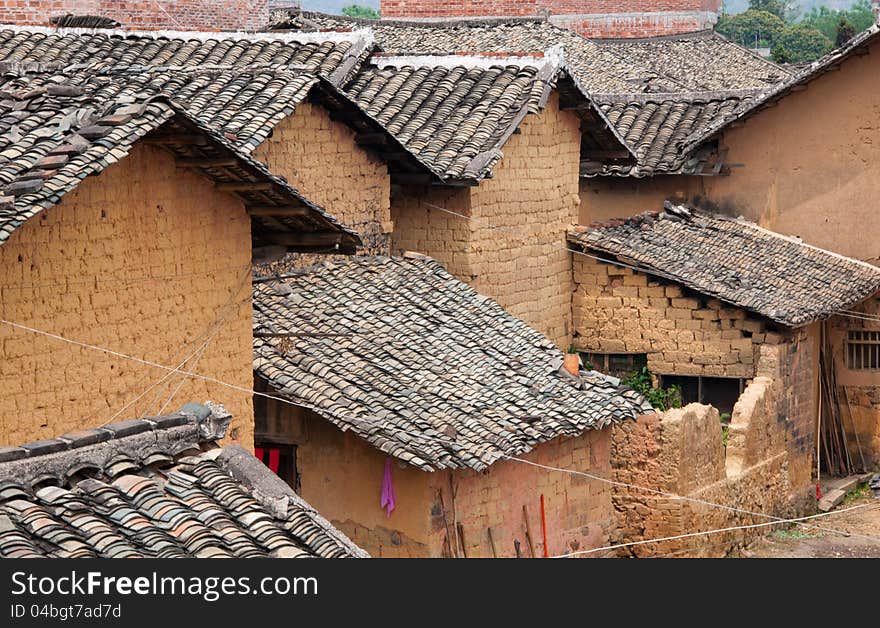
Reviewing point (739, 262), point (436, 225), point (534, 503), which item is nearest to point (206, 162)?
point (534, 503)

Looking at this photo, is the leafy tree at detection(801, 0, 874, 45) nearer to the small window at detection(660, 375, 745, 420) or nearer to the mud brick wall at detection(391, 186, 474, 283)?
the small window at detection(660, 375, 745, 420)

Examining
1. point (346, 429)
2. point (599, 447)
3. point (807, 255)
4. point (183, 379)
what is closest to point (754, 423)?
point (599, 447)

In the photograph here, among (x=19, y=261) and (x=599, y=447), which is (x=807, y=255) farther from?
(x=19, y=261)

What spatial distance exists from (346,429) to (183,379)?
1.90 m

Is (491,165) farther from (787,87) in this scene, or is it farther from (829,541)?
(787,87)

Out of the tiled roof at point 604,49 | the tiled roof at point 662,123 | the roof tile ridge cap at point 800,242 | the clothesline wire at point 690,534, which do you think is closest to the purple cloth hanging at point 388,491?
the clothesline wire at point 690,534

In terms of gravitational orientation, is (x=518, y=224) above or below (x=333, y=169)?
below

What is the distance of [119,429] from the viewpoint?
9555 millimetres

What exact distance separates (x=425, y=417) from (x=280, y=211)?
2.44 meters

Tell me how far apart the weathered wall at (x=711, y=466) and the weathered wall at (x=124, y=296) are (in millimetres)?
5178

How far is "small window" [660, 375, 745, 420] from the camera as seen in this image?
1967cm

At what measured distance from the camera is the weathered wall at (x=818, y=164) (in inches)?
861

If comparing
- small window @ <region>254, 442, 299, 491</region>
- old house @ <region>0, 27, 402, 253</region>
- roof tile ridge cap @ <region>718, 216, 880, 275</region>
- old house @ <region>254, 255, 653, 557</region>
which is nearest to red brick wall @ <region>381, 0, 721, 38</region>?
roof tile ridge cap @ <region>718, 216, 880, 275</region>

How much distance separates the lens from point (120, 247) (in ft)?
40.0
